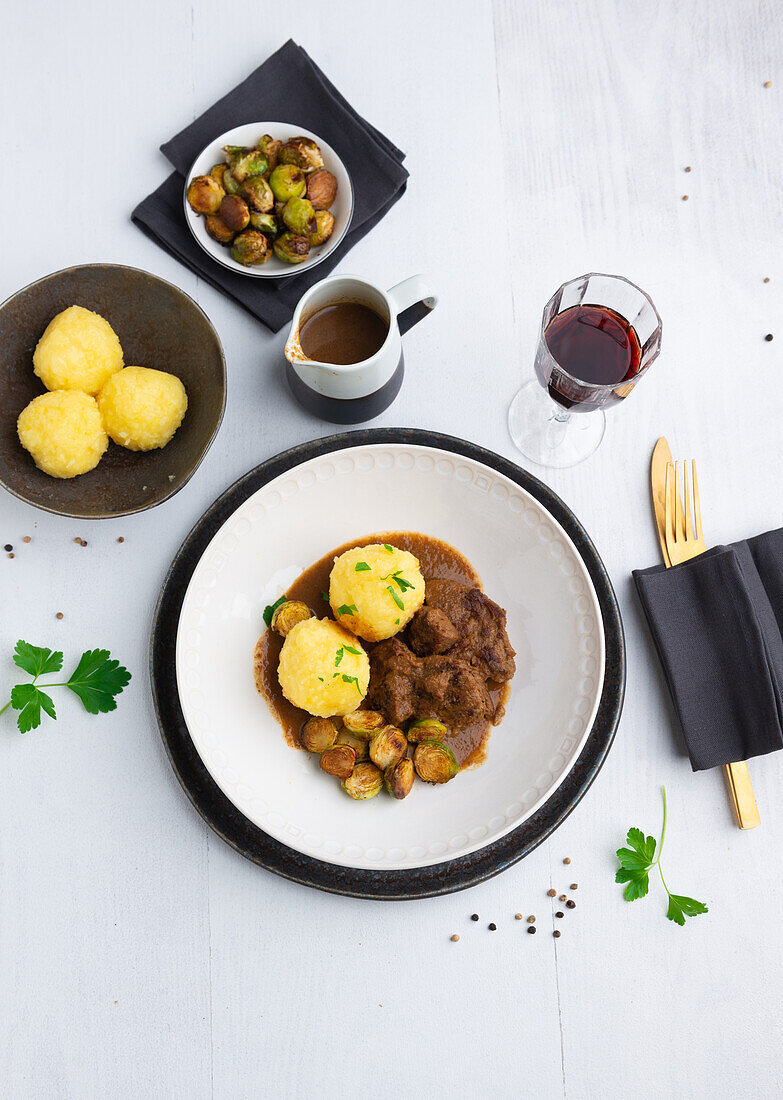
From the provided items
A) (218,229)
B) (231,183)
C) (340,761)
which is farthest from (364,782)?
(231,183)

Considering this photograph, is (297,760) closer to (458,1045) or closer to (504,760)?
(504,760)

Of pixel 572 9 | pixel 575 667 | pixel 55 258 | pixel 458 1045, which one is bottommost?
pixel 458 1045

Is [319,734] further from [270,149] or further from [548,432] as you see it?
[270,149]

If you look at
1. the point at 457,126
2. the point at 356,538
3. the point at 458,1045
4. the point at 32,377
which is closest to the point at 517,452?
the point at 356,538

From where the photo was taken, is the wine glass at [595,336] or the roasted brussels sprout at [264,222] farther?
the roasted brussels sprout at [264,222]

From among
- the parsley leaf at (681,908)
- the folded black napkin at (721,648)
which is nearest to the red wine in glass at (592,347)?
the folded black napkin at (721,648)

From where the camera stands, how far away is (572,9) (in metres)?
2.66

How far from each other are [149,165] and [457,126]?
103 centimetres

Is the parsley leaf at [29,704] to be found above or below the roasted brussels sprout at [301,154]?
below

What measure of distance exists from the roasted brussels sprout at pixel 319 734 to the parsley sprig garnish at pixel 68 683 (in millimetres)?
571

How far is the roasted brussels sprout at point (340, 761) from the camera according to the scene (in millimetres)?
2141

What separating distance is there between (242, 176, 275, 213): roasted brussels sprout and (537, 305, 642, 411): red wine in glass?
0.92 meters

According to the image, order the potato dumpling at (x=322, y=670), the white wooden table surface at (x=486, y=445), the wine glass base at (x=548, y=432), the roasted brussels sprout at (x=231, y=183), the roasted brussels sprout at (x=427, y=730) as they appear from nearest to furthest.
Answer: the potato dumpling at (x=322, y=670)
the roasted brussels sprout at (x=427, y=730)
the white wooden table surface at (x=486, y=445)
the roasted brussels sprout at (x=231, y=183)
the wine glass base at (x=548, y=432)

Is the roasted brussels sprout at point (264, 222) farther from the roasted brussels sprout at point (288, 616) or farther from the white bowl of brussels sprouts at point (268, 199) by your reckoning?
the roasted brussels sprout at point (288, 616)
